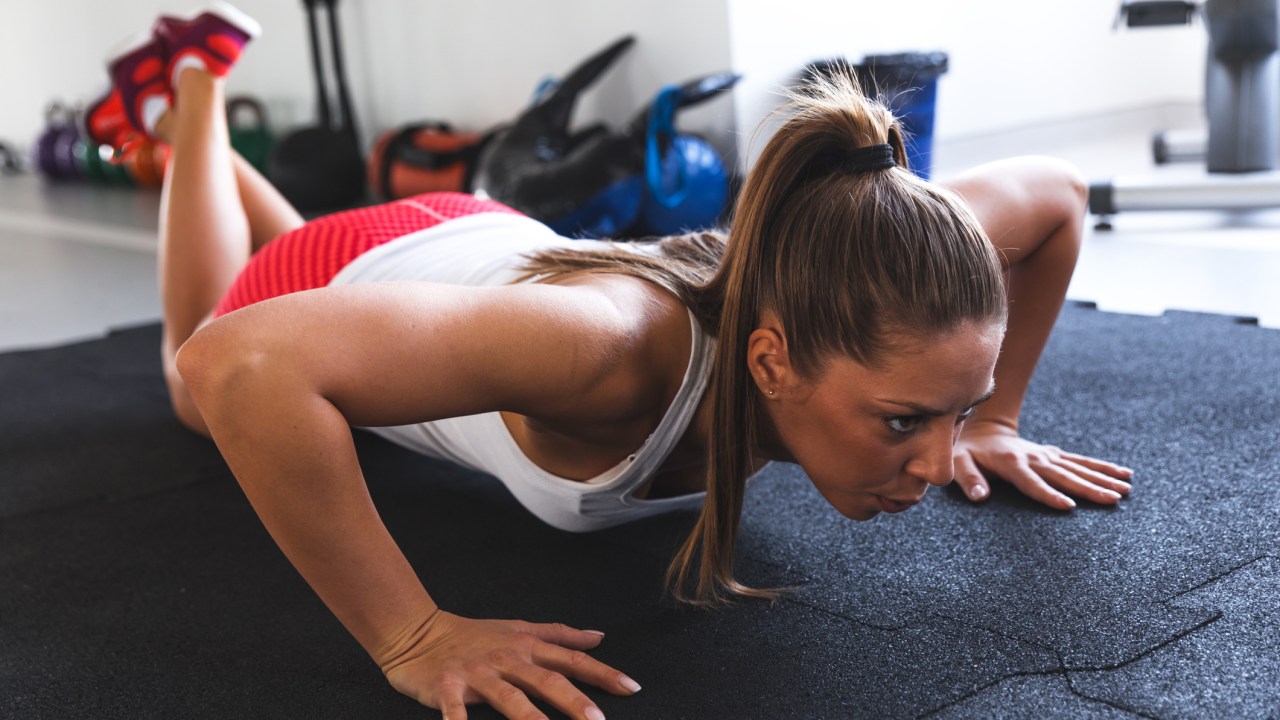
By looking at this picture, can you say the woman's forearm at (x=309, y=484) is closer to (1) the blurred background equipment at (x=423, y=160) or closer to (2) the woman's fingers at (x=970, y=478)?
(2) the woman's fingers at (x=970, y=478)

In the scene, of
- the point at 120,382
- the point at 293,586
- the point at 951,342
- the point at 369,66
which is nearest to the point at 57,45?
the point at 369,66

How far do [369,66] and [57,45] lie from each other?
3.80 m

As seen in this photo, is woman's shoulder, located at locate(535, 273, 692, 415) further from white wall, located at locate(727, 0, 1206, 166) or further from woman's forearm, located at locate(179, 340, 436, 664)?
white wall, located at locate(727, 0, 1206, 166)

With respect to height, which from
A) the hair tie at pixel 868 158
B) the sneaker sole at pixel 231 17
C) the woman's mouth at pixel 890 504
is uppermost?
the sneaker sole at pixel 231 17

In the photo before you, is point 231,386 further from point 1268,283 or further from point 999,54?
point 999,54

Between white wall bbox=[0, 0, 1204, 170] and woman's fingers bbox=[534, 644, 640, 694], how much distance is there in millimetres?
2101

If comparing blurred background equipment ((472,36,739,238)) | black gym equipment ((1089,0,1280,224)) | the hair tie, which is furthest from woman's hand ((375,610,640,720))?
black gym equipment ((1089,0,1280,224))

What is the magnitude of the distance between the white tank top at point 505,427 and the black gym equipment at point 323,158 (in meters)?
2.94

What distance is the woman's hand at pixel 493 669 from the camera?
102 cm

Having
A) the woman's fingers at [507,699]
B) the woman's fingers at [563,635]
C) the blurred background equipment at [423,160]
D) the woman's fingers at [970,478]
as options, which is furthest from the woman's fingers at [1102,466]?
the blurred background equipment at [423,160]

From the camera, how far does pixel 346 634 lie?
1217 mm

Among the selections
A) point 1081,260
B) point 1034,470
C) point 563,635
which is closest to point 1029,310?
point 1034,470

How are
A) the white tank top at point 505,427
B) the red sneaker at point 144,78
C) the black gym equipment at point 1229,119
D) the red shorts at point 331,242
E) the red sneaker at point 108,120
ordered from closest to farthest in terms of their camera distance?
the white tank top at point 505,427 → the red shorts at point 331,242 → the red sneaker at point 144,78 → the red sneaker at point 108,120 → the black gym equipment at point 1229,119

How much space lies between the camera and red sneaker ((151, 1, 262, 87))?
2.13m
